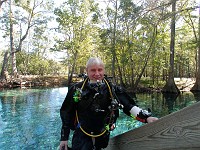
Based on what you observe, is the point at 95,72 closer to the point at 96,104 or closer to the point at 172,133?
the point at 96,104

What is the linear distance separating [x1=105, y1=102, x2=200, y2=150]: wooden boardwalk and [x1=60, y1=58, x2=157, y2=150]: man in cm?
51

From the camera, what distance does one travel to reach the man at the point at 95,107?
1.94 m

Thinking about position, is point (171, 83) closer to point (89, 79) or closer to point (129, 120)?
point (129, 120)

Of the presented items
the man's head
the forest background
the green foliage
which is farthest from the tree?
the man's head

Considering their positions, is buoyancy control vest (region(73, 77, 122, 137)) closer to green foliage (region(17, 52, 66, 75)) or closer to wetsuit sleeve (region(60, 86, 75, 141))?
wetsuit sleeve (region(60, 86, 75, 141))

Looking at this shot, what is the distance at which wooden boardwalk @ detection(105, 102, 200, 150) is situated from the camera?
3.11 ft

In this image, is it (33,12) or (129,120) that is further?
(33,12)

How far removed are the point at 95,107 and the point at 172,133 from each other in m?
0.94

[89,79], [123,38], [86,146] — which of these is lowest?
[86,146]

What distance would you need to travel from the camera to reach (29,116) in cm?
1002

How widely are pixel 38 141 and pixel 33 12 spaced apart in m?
26.0

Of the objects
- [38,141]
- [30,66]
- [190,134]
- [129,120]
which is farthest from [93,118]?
[30,66]

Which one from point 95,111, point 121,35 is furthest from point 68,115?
point 121,35

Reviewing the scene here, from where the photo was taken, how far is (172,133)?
3.52 feet
